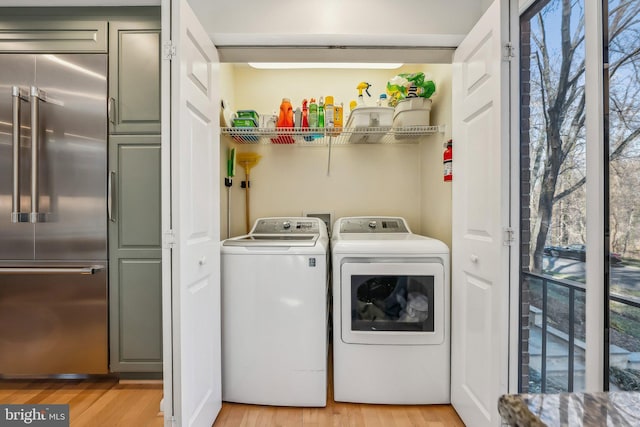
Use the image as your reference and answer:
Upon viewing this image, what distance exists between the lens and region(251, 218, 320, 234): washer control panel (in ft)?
8.09

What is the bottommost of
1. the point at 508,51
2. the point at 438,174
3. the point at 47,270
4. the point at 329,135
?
the point at 47,270

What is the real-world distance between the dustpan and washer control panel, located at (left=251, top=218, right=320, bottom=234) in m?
0.27

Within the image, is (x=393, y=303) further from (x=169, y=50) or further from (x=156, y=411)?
(x=169, y=50)

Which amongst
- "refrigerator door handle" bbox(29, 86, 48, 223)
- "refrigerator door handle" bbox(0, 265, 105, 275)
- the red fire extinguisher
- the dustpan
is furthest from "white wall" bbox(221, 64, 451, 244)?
"refrigerator door handle" bbox(29, 86, 48, 223)

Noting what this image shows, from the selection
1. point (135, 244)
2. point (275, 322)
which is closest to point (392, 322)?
point (275, 322)

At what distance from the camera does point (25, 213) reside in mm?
1921

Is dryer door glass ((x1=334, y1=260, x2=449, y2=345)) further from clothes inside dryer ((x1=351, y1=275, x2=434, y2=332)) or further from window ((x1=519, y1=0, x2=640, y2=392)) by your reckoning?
window ((x1=519, y1=0, x2=640, y2=392))

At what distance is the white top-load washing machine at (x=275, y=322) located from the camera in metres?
1.78

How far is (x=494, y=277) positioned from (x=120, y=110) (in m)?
2.26

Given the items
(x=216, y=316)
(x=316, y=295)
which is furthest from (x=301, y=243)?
(x=216, y=316)

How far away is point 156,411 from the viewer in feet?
5.82

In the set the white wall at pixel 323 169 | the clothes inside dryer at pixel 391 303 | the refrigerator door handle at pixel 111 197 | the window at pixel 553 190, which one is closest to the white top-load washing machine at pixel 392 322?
the clothes inside dryer at pixel 391 303

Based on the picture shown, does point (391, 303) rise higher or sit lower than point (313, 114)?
lower

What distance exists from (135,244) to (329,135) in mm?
1470
